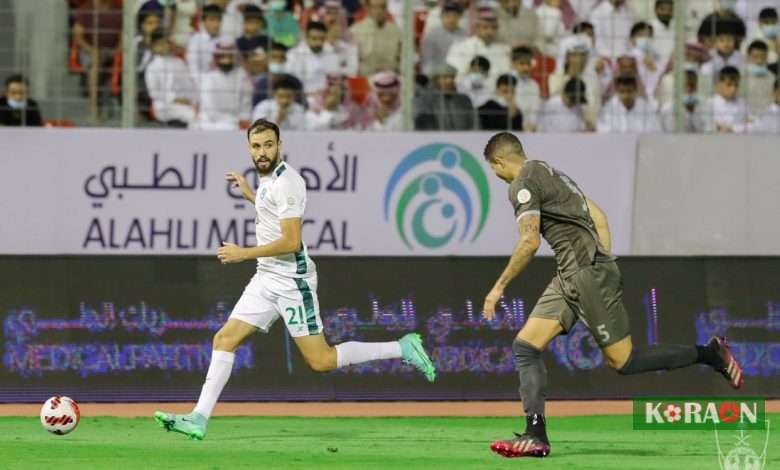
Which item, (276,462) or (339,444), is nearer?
(276,462)

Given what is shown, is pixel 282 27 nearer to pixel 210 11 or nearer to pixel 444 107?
pixel 210 11

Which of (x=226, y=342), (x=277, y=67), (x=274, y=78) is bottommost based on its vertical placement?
(x=226, y=342)

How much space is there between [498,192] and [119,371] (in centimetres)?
440

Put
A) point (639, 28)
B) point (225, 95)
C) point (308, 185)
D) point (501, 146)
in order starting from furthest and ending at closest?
1. point (639, 28)
2. point (225, 95)
3. point (308, 185)
4. point (501, 146)

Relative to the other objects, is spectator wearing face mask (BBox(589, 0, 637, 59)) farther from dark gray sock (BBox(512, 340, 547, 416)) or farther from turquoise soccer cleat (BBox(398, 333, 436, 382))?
dark gray sock (BBox(512, 340, 547, 416))

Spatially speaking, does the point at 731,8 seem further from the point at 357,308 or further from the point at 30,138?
the point at 30,138

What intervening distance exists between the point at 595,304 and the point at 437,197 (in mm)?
6513

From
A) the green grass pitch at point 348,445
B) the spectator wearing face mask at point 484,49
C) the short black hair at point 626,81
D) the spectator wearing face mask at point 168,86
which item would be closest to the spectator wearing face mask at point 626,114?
the short black hair at point 626,81

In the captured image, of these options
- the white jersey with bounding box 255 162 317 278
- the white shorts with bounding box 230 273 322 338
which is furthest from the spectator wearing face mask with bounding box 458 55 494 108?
the white shorts with bounding box 230 273 322 338

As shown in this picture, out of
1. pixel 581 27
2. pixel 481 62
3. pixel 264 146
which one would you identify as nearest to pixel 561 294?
pixel 264 146

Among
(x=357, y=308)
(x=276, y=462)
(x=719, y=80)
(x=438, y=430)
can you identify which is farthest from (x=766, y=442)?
(x=719, y=80)

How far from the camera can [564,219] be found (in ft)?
30.6

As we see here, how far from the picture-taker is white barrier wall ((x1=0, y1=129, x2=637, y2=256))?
1508cm

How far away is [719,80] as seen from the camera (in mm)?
15977
